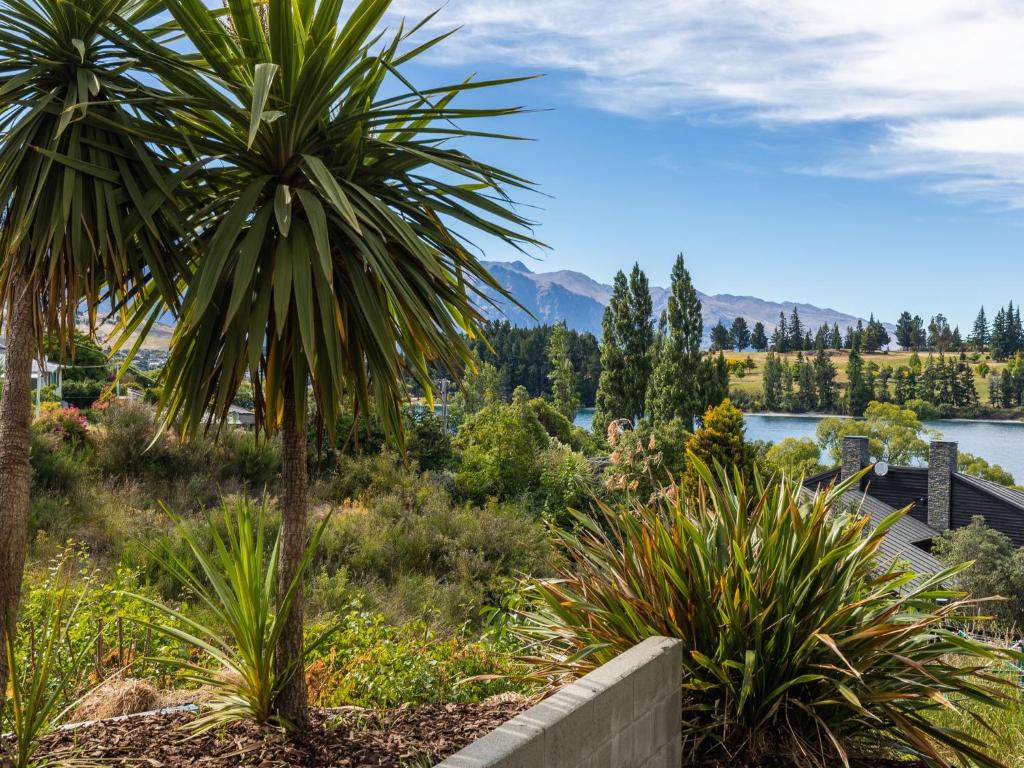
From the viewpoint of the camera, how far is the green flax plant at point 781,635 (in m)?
3.16

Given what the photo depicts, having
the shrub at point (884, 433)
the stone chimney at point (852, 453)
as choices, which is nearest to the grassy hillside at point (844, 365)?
the shrub at point (884, 433)

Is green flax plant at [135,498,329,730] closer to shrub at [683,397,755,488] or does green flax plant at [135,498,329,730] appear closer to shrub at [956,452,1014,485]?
shrub at [683,397,755,488]

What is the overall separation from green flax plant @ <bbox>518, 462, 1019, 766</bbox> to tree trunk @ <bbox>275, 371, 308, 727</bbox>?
1.05m

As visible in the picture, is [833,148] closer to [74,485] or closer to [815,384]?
[815,384]

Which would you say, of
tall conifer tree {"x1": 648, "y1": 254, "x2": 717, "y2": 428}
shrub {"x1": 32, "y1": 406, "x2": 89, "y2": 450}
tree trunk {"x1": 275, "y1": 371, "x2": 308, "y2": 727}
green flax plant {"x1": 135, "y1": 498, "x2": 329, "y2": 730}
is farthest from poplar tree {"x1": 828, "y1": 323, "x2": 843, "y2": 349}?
green flax plant {"x1": 135, "y1": 498, "x2": 329, "y2": 730}

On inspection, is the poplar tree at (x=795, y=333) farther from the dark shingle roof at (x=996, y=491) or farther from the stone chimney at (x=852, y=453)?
the stone chimney at (x=852, y=453)

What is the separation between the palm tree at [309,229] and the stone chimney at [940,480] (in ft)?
87.2

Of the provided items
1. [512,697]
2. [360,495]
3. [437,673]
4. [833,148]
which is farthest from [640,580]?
[833,148]

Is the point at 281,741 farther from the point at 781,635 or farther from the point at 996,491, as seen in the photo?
the point at 996,491

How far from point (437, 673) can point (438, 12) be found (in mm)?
3354

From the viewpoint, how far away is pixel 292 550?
3516 mm

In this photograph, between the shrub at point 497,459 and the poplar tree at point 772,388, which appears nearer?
the shrub at point 497,459

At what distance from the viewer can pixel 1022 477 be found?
61.5 m

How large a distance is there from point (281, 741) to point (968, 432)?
319 ft
